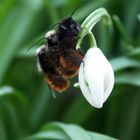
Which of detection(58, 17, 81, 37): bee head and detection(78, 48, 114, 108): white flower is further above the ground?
detection(58, 17, 81, 37): bee head

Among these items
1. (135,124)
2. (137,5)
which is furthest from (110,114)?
(137,5)

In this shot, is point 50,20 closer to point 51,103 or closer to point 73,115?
point 51,103

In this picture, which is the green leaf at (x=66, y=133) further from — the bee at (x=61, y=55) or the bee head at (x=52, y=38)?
the bee head at (x=52, y=38)

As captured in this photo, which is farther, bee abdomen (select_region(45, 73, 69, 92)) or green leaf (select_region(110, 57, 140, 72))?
green leaf (select_region(110, 57, 140, 72))

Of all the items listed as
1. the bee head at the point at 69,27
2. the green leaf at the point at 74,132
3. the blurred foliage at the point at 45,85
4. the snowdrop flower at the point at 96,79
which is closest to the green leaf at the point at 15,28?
the blurred foliage at the point at 45,85

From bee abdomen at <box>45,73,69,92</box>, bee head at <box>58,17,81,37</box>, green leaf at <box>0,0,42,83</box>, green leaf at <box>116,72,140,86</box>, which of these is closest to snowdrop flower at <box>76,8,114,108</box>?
bee head at <box>58,17,81,37</box>

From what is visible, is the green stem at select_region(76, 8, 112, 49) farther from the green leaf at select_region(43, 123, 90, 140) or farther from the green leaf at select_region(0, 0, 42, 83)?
the green leaf at select_region(0, 0, 42, 83)
